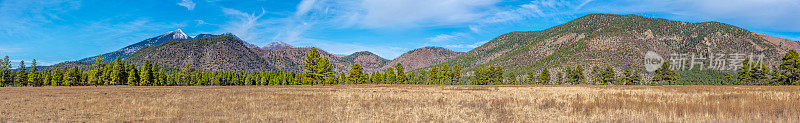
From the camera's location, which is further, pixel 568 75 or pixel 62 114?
pixel 568 75

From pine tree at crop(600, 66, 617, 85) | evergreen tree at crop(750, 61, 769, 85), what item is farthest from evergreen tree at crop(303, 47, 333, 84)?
evergreen tree at crop(750, 61, 769, 85)

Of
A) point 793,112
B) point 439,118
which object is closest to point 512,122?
point 439,118

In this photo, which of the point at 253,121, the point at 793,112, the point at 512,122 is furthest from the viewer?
the point at 793,112

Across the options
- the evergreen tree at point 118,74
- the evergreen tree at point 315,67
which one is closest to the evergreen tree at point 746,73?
the evergreen tree at point 315,67

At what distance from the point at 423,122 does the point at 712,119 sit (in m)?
8.05

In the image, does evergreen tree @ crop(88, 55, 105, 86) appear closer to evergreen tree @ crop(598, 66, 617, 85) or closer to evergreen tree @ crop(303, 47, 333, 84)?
evergreen tree @ crop(303, 47, 333, 84)

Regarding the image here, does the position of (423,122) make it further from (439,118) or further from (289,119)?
(289,119)

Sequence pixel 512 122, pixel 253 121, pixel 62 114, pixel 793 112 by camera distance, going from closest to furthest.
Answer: pixel 512 122, pixel 253 121, pixel 793 112, pixel 62 114

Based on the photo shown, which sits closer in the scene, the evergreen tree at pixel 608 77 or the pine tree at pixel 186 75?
the evergreen tree at pixel 608 77

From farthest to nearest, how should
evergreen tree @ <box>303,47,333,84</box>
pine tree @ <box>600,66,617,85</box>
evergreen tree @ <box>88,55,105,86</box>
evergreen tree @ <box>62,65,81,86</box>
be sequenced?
pine tree @ <box>600,66,617,85</box>, evergreen tree @ <box>62,65,81,86</box>, evergreen tree @ <box>88,55,105,86</box>, evergreen tree @ <box>303,47,333,84</box>

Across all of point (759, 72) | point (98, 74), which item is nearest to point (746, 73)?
point (759, 72)

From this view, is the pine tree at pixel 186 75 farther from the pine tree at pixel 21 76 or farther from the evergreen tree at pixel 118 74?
the pine tree at pixel 21 76

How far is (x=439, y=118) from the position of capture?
1120 centimetres

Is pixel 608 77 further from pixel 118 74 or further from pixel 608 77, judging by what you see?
pixel 118 74
